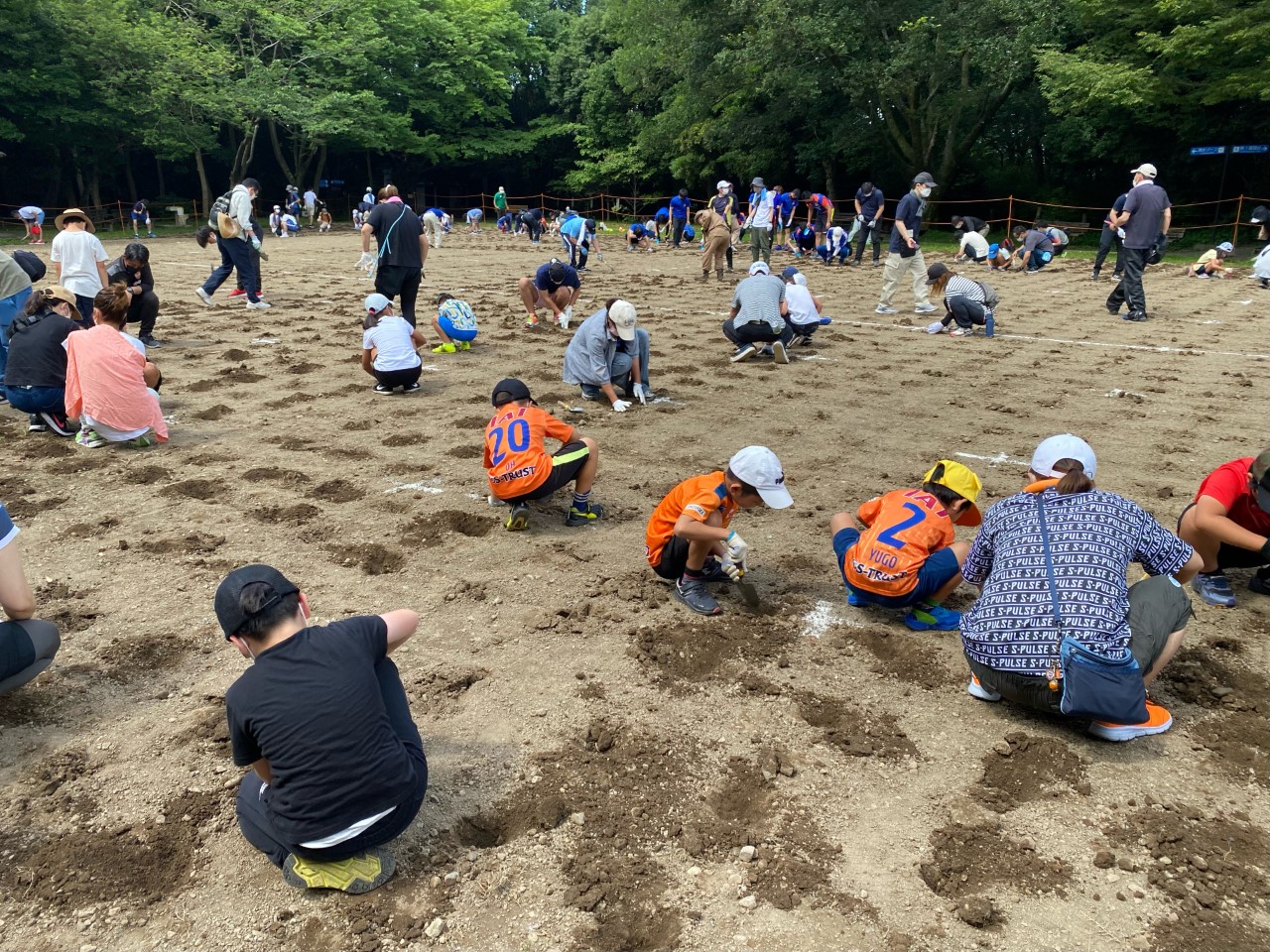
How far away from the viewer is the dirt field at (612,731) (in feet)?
7.73

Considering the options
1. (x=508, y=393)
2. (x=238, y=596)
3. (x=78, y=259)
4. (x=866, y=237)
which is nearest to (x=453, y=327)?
(x=78, y=259)

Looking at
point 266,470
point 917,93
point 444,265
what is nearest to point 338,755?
point 266,470

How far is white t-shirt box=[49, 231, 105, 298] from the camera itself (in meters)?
7.97

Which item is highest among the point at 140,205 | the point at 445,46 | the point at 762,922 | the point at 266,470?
the point at 445,46

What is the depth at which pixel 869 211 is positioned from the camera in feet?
59.4

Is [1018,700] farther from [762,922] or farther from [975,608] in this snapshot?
[762,922]

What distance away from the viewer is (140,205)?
92.9 ft

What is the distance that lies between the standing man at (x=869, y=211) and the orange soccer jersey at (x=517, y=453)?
580 inches

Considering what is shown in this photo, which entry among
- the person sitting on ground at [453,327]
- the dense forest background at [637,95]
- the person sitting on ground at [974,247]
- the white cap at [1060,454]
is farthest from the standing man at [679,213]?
the white cap at [1060,454]

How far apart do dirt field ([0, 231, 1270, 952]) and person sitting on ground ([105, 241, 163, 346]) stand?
291 cm

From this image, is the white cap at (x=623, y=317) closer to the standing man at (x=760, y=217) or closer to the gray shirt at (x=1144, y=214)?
the gray shirt at (x=1144, y=214)

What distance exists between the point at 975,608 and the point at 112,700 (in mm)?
3374

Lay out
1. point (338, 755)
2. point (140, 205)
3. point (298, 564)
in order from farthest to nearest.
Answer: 1. point (140, 205)
2. point (298, 564)
3. point (338, 755)

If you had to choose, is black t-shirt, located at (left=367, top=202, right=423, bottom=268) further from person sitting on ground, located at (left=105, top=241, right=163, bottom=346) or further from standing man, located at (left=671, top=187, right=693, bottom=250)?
standing man, located at (left=671, top=187, right=693, bottom=250)
